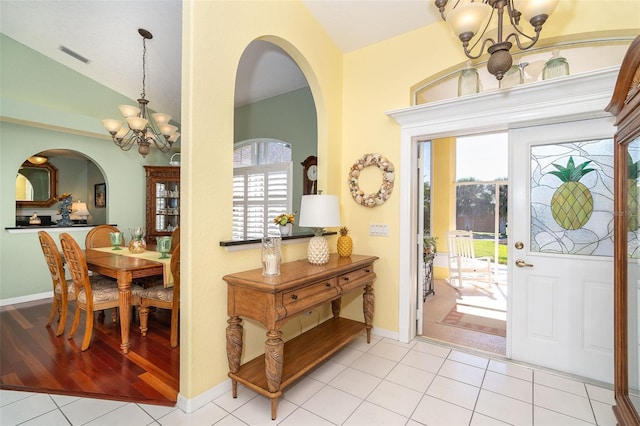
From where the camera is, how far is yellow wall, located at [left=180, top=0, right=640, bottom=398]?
194 cm

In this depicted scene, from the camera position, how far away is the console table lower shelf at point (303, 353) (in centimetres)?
198

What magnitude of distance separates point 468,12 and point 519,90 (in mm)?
993

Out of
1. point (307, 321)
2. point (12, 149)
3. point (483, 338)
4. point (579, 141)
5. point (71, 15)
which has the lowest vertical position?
point (483, 338)

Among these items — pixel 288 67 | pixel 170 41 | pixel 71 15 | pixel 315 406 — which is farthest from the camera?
pixel 288 67

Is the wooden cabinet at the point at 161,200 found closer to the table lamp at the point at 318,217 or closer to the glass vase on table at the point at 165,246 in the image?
the glass vase on table at the point at 165,246

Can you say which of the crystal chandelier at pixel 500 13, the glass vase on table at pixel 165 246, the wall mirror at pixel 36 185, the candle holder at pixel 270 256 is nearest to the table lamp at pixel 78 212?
the wall mirror at pixel 36 185

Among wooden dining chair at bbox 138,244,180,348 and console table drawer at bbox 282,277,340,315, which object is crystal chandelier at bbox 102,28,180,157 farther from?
console table drawer at bbox 282,277,340,315

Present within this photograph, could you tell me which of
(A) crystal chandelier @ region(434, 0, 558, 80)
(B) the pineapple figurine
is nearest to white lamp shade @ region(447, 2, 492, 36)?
(A) crystal chandelier @ region(434, 0, 558, 80)

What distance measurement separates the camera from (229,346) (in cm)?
206

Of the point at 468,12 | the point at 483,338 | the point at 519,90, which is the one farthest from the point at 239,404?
the point at 519,90

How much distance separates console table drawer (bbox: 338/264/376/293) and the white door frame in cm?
34

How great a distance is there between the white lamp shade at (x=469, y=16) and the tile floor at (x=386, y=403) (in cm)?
241

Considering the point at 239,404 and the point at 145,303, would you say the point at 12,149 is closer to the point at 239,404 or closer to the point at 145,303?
the point at 145,303

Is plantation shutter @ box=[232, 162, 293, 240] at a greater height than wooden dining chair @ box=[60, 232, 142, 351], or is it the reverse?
plantation shutter @ box=[232, 162, 293, 240]
